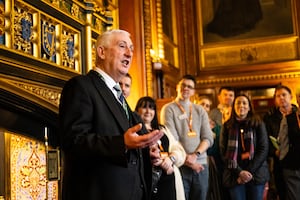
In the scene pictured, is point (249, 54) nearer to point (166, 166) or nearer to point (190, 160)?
point (190, 160)

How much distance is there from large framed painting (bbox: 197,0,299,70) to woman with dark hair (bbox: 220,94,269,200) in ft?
18.2

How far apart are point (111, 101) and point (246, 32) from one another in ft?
26.8

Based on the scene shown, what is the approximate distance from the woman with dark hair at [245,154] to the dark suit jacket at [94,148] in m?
2.27

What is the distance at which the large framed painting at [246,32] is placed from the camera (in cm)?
922

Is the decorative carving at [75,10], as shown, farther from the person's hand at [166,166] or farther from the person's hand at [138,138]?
the person's hand at [138,138]

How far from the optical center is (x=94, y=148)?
159 centimetres

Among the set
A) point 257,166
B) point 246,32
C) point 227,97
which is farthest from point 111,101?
point 246,32

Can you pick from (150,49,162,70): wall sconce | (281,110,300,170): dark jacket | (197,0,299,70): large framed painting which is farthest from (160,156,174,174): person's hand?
(197,0,299,70): large framed painting

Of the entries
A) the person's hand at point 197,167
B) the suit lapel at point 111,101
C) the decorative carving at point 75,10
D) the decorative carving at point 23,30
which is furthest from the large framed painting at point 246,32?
the suit lapel at point 111,101

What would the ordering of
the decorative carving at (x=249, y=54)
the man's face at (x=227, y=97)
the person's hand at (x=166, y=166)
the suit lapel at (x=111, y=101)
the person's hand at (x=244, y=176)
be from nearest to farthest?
1. the suit lapel at (x=111, y=101)
2. the person's hand at (x=166, y=166)
3. the person's hand at (x=244, y=176)
4. the man's face at (x=227, y=97)
5. the decorative carving at (x=249, y=54)

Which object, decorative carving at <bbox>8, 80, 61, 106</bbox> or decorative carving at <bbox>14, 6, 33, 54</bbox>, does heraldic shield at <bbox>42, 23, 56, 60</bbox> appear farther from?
decorative carving at <bbox>8, 80, 61, 106</bbox>

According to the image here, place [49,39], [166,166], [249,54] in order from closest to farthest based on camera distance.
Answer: [166,166] → [49,39] → [249,54]

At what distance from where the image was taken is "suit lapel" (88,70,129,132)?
1745 millimetres

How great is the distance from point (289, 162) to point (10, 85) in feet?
8.26
